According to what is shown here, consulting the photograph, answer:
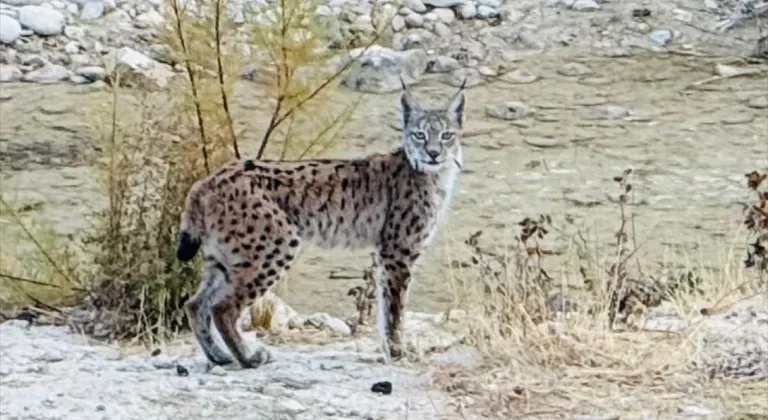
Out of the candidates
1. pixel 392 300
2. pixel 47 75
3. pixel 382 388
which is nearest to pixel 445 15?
pixel 47 75

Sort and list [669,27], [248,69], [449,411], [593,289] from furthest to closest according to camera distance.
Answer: [669,27] → [248,69] → [593,289] → [449,411]

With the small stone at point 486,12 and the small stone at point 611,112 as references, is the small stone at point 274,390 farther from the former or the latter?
the small stone at point 486,12

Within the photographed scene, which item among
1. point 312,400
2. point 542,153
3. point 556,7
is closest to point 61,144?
point 542,153

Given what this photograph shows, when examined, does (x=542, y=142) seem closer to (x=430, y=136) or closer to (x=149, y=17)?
(x=149, y=17)

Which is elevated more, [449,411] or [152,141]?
[152,141]

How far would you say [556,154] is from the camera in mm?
9945

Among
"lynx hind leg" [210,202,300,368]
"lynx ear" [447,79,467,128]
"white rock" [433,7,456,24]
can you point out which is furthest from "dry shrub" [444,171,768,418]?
"white rock" [433,7,456,24]

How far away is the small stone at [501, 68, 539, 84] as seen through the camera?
1099 cm

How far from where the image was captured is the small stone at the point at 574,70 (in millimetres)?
11078

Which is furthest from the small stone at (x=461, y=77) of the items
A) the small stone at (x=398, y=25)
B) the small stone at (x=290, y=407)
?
the small stone at (x=290, y=407)

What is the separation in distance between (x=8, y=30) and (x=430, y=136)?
5.05 metres

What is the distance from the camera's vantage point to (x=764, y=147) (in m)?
10.0

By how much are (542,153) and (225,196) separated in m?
3.52

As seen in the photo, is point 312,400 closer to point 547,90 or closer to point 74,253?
point 74,253
